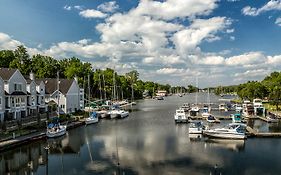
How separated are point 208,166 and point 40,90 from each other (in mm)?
49311

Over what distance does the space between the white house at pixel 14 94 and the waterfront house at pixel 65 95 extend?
44.7ft

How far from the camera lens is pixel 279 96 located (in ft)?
341

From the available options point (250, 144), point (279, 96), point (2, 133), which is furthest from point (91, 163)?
point (279, 96)

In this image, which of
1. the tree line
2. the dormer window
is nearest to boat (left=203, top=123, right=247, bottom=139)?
the dormer window

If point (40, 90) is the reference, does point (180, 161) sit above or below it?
below

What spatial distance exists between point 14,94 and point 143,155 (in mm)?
32454

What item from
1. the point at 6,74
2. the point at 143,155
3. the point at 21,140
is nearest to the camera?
the point at 143,155

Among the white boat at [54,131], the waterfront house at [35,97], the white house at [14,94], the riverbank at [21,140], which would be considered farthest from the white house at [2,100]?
the white boat at [54,131]

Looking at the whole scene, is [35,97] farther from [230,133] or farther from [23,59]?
[23,59]

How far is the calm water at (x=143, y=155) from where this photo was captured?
3366 cm

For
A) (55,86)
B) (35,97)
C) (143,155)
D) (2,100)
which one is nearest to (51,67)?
(55,86)

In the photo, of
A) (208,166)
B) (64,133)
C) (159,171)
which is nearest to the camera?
(159,171)

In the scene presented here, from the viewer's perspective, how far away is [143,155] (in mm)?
39625

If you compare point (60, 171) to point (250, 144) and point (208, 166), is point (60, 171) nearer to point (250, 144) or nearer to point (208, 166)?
point (208, 166)
